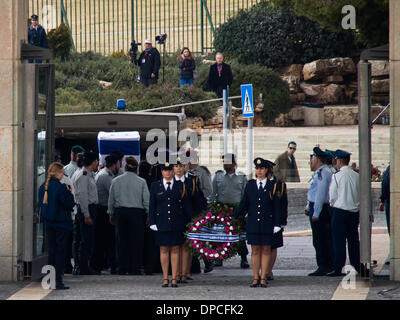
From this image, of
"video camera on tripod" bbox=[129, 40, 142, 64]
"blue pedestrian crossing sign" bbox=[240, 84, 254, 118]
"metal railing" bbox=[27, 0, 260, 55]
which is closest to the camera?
"blue pedestrian crossing sign" bbox=[240, 84, 254, 118]

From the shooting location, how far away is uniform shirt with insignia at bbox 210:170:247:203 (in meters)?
13.8

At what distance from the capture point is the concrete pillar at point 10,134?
11641 mm

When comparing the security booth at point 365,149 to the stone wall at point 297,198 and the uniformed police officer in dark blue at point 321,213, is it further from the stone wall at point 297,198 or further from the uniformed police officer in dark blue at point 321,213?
the stone wall at point 297,198

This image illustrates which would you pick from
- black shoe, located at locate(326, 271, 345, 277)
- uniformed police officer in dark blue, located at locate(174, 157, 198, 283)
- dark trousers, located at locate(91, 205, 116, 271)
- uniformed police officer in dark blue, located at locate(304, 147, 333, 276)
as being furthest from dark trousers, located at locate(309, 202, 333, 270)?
dark trousers, located at locate(91, 205, 116, 271)

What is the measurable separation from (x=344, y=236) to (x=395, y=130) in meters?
1.75

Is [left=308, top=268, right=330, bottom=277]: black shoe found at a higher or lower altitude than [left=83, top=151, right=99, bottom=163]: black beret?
lower

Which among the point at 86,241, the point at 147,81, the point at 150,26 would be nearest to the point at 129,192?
the point at 86,241

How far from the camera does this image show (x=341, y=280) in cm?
1188

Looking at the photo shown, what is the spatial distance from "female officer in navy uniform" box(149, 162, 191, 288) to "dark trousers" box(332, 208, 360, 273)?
6.90 ft

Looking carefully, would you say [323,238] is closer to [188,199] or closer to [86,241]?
[188,199]

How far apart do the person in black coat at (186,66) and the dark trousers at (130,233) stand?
14.0m

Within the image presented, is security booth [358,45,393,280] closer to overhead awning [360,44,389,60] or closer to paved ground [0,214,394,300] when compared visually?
overhead awning [360,44,389,60]

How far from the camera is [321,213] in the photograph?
1290 centimetres

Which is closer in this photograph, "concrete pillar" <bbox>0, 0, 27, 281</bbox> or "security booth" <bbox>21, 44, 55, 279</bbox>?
"concrete pillar" <bbox>0, 0, 27, 281</bbox>
